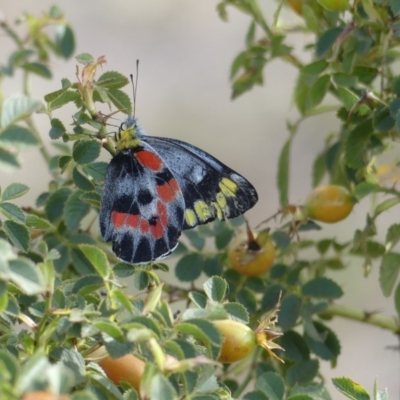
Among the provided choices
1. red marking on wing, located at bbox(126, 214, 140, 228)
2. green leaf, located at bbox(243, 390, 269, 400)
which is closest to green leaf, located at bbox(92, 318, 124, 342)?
green leaf, located at bbox(243, 390, 269, 400)

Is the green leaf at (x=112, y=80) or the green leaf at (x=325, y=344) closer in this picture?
the green leaf at (x=112, y=80)

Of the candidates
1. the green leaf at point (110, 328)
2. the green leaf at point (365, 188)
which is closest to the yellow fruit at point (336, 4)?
the green leaf at point (365, 188)

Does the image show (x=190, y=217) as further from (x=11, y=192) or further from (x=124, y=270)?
(x=11, y=192)

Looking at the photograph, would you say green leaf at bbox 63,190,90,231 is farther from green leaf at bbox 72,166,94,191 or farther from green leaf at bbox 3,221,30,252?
green leaf at bbox 3,221,30,252

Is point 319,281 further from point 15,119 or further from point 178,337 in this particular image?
point 15,119

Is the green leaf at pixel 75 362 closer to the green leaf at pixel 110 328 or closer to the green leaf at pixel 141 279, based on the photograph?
the green leaf at pixel 110 328

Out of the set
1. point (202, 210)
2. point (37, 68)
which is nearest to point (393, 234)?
point (202, 210)
